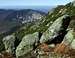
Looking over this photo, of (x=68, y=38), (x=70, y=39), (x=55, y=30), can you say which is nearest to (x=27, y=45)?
(x=55, y=30)

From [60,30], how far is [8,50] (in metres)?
12.2

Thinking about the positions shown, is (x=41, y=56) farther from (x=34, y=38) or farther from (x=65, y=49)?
(x=34, y=38)

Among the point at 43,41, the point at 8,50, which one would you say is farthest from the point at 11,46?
the point at 43,41

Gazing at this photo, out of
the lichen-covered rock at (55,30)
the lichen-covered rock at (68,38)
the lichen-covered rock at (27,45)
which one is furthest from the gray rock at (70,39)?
the lichen-covered rock at (27,45)

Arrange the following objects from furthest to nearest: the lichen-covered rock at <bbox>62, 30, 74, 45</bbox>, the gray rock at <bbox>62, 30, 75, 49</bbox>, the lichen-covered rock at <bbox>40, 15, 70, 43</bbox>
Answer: the lichen-covered rock at <bbox>40, 15, 70, 43</bbox> < the lichen-covered rock at <bbox>62, 30, 74, 45</bbox> < the gray rock at <bbox>62, 30, 75, 49</bbox>

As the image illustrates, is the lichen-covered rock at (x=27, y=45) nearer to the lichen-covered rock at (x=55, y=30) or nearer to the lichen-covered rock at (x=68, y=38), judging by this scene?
the lichen-covered rock at (x=55, y=30)

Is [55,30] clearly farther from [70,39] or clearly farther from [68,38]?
[70,39]

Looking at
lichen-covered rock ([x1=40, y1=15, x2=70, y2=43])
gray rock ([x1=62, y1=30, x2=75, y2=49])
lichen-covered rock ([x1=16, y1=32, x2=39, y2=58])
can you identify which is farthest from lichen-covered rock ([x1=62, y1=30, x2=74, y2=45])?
lichen-covered rock ([x1=16, y1=32, x2=39, y2=58])

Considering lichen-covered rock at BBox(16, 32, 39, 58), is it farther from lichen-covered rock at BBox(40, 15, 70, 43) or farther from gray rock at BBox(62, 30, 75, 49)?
gray rock at BBox(62, 30, 75, 49)

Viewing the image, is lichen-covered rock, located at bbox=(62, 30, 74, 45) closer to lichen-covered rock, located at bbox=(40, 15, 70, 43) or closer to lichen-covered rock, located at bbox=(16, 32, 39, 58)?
lichen-covered rock, located at bbox=(40, 15, 70, 43)

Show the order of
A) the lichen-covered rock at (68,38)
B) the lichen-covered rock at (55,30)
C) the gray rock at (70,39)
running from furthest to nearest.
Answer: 1. the lichen-covered rock at (55,30)
2. the lichen-covered rock at (68,38)
3. the gray rock at (70,39)

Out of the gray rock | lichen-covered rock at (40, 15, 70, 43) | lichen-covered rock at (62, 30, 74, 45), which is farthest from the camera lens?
lichen-covered rock at (40, 15, 70, 43)

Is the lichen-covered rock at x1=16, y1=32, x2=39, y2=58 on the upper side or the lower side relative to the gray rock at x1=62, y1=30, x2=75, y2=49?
lower

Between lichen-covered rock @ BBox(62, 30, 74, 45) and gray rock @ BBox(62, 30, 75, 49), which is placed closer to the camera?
gray rock @ BBox(62, 30, 75, 49)
